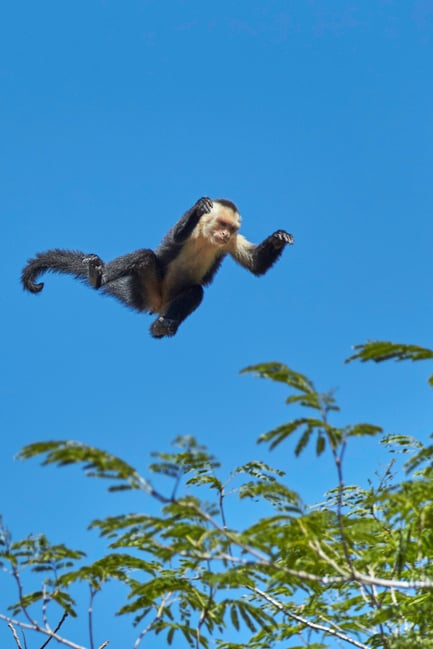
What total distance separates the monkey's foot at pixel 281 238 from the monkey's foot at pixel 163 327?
1.71 metres

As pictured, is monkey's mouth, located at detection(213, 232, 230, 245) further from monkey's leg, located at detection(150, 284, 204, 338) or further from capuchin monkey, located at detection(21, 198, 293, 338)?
monkey's leg, located at detection(150, 284, 204, 338)

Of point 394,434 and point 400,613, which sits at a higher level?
point 394,434

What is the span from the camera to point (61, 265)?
36.0 ft

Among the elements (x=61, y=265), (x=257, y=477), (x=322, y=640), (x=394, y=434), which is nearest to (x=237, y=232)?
(x=61, y=265)

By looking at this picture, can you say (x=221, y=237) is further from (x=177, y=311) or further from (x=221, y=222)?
(x=177, y=311)

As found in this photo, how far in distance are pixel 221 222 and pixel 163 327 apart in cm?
177

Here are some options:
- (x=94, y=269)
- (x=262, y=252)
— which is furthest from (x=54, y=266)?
(x=262, y=252)

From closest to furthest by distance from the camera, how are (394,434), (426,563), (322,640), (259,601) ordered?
(322,640) → (426,563) → (259,601) → (394,434)

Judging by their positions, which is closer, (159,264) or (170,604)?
(170,604)

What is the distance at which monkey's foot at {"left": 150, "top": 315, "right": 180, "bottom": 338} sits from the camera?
10.3 metres

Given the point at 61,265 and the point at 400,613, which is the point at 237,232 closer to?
the point at 61,265

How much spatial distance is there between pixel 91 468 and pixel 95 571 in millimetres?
1213

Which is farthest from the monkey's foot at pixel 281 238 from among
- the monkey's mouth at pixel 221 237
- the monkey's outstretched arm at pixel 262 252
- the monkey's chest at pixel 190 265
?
the monkey's chest at pixel 190 265

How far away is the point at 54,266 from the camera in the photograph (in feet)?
36.0
